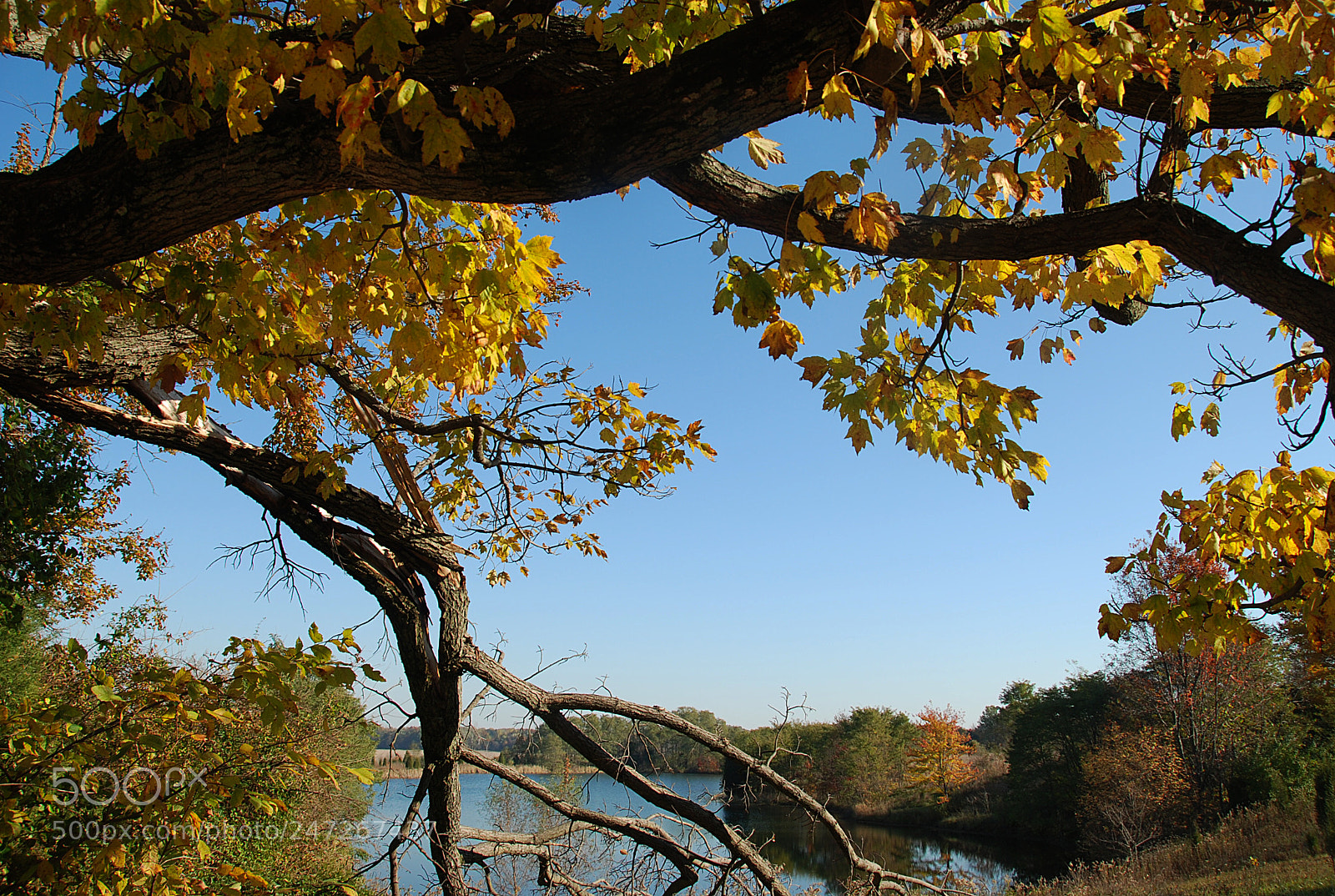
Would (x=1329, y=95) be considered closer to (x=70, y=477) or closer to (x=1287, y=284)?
(x=1287, y=284)

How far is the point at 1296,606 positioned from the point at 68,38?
4.16 meters

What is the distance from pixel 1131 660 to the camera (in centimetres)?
2216

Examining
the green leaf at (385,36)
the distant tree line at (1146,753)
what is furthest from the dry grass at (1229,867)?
the green leaf at (385,36)

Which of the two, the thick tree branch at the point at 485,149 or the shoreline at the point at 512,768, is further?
the shoreline at the point at 512,768

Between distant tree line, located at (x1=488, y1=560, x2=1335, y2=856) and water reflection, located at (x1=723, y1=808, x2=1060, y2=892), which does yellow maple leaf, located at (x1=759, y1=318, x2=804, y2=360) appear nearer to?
distant tree line, located at (x1=488, y1=560, x2=1335, y2=856)

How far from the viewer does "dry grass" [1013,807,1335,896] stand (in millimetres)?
12047

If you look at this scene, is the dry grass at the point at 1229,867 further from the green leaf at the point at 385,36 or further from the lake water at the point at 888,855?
the green leaf at the point at 385,36

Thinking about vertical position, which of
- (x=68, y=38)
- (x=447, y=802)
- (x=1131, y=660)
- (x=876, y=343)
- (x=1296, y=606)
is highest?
(x=68, y=38)

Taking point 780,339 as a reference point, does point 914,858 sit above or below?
below

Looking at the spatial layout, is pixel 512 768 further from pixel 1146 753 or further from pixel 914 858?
pixel 914 858

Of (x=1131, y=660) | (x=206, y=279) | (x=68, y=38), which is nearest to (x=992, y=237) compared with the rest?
(x=68, y=38)

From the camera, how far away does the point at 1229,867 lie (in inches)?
573

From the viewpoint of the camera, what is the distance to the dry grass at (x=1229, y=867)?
12047 millimetres

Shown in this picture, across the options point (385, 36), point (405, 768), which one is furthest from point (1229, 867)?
point (385, 36)
